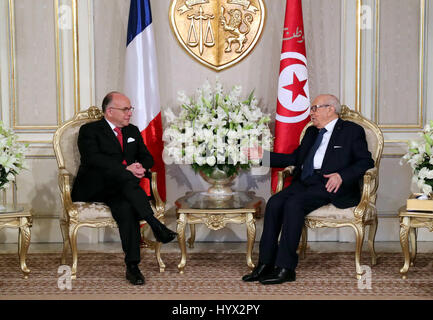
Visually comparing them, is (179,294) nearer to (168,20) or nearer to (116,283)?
(116,283)

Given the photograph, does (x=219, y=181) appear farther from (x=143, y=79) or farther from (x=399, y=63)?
(x=399, y=63)

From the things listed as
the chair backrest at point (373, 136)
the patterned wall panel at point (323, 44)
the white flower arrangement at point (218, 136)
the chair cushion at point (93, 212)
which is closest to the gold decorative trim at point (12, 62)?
the chair cushion at point (93, 212)

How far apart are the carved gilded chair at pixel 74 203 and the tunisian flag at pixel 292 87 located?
50.0 inches

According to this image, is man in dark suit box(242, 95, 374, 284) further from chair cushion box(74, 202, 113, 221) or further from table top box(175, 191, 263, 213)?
chair cushion box(74, 202, 113, 221)

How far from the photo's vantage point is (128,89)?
4.84 meters

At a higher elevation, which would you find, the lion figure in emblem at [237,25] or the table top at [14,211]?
the lion figure in emblem at [237,25]

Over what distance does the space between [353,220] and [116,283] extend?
1765mm

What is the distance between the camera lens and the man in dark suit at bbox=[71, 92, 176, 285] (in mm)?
3820

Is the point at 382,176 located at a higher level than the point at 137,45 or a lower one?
lower

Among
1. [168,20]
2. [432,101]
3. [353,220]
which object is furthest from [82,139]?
[432,101]

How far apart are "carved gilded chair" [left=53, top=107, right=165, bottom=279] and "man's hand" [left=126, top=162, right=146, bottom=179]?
197mm

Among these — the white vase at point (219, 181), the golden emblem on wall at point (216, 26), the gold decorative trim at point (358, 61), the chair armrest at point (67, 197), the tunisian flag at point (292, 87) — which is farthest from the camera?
the golden emblem on wall at point (216, 26)

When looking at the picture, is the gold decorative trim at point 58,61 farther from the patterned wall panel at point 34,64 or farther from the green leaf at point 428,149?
the green leaf at point 428,149

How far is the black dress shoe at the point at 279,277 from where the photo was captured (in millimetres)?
3674
